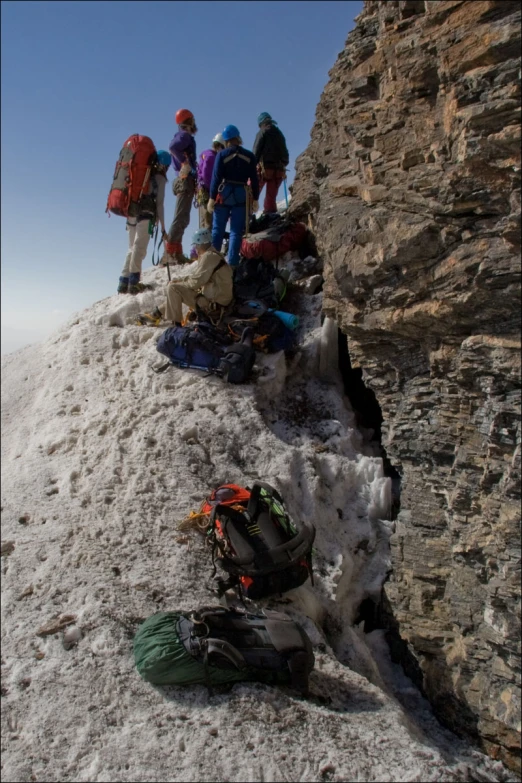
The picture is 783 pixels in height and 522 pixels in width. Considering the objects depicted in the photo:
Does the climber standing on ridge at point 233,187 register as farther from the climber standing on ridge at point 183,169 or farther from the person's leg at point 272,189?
the person's leg at point 272,189

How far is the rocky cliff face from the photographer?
169 inches

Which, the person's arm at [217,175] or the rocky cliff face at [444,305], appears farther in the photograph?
the person's arm at [217,175]

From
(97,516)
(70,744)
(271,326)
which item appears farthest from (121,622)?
(271,326)

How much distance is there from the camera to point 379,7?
5484 mm

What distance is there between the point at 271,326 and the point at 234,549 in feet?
12.6

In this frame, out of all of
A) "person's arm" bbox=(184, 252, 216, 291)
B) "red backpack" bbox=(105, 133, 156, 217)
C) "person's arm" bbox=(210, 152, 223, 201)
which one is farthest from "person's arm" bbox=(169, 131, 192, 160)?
"person's arm" bbox=(184, 252, 216, 291)

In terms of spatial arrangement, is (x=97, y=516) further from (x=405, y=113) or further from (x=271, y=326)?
(x=405, y=113)

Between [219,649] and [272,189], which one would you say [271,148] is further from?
[219,649]

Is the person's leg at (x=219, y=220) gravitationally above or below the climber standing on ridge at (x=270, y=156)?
below

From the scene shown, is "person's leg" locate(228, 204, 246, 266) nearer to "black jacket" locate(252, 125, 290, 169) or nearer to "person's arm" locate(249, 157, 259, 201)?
"person's arm" locate(249, 157, 259, 201)

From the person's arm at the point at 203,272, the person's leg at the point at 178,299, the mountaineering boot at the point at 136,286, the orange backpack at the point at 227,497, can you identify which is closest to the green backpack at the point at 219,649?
the orange backpack at the point at 227,497

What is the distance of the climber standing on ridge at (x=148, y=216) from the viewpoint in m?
9.49

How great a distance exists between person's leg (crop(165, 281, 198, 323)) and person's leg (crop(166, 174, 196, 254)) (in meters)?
2.75

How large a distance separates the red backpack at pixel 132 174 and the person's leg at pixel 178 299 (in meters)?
2.35
